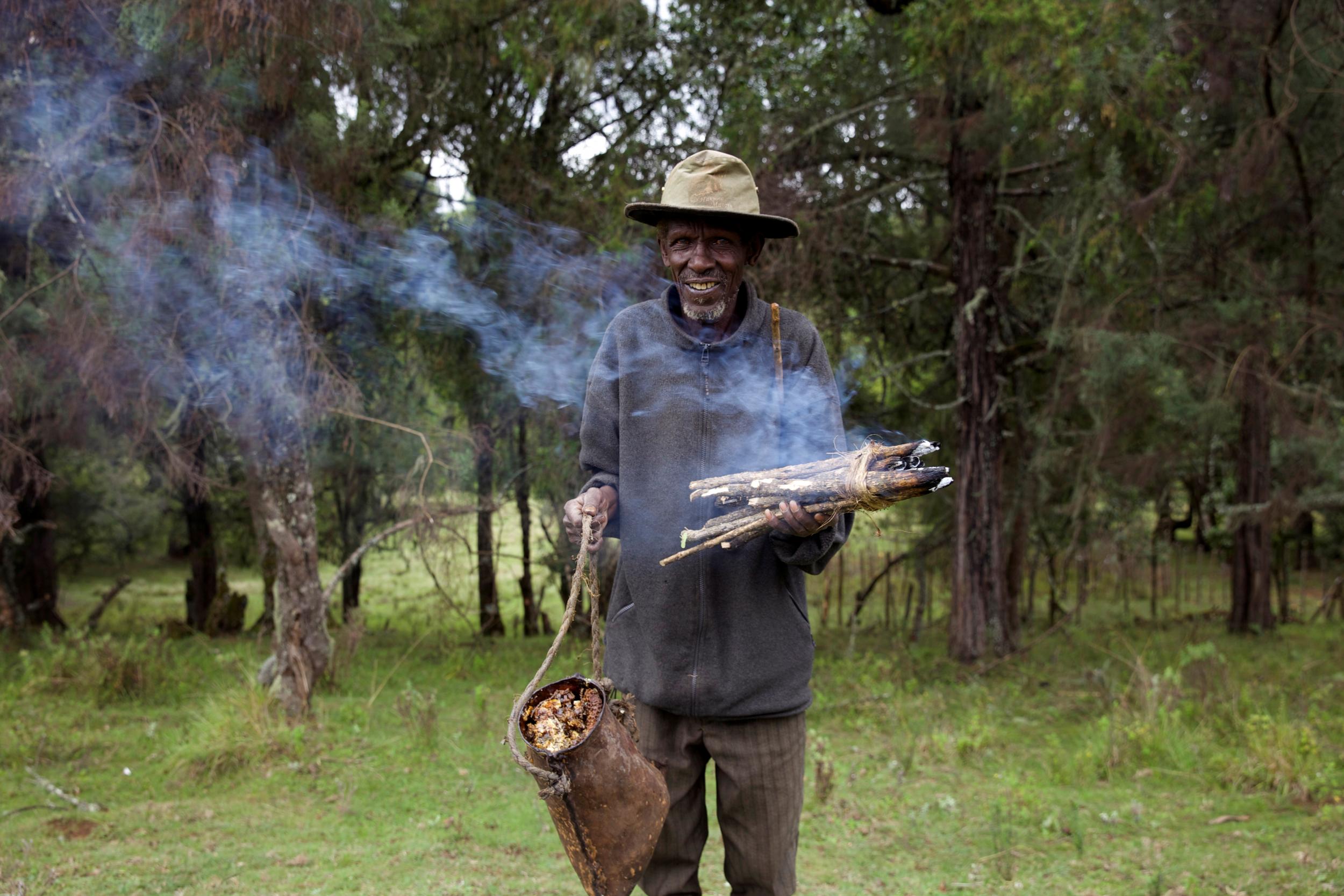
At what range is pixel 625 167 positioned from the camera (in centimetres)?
853

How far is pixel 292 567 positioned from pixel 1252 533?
28.3ft

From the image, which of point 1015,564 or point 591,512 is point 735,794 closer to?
point 591,512

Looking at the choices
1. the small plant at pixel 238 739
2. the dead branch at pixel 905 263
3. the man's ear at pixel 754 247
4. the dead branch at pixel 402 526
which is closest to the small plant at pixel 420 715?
the small plant at pixel 238 739

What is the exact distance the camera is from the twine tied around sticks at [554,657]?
7.70ft

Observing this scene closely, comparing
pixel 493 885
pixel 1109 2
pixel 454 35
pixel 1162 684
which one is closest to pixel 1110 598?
pixel 1162 684

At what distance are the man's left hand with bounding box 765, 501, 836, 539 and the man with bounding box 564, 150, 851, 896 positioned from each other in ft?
0.62

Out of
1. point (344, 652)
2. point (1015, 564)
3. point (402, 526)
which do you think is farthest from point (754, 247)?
point (1015, 564)

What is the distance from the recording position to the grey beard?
2.80 metres

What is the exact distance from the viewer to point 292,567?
22.7 feet

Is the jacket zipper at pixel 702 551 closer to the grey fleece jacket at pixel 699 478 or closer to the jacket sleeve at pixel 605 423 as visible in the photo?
the grey fleece jacket at pixel 699 478

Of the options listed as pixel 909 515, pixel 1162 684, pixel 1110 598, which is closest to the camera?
pixel 1162 684

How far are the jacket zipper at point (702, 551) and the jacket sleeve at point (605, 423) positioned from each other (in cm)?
23

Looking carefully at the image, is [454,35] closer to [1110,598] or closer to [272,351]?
[272,351]

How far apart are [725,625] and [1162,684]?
521cm
